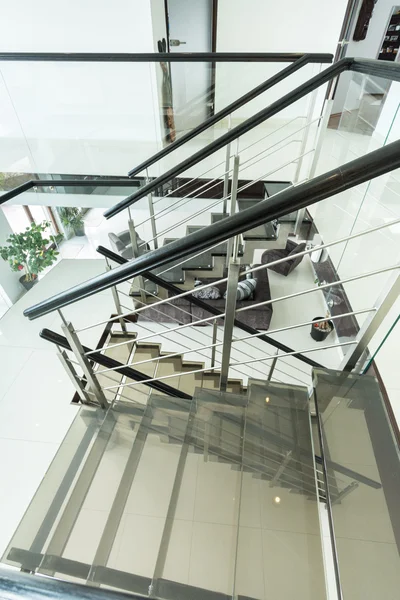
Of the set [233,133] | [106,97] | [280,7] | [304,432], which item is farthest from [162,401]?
[280,7]

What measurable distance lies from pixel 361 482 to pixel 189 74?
9.73 feet

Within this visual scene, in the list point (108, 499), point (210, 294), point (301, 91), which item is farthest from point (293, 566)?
point (210, 294)

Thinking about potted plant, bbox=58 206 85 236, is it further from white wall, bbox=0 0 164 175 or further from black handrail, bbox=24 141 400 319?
black handrail, bbox=24 141 400 319

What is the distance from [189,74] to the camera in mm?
2514

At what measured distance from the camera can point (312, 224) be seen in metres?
2.41

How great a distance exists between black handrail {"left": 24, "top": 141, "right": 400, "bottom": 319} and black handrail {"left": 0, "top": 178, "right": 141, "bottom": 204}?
2.41 meters

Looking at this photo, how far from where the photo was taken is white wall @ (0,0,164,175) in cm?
259

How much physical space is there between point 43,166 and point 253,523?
3.45 metres

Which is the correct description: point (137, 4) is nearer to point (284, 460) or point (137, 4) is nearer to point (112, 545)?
Result: point (284, 460)

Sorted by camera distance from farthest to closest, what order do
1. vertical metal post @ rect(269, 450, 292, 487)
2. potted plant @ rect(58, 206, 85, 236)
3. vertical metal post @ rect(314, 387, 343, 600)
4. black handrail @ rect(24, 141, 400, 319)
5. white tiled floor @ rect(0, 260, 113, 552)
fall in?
1. potted plant @ rect(58, 206, 85, 236)
2. white tiled floor @ rect(0, 260, 113, 552)
3. vertical metal post @ rect(269, 450, 292, 487)
4. vertical metal post @ rect(314, 387, 343, 600)
5. black handrail @ rect(24, 141, 400, 319)

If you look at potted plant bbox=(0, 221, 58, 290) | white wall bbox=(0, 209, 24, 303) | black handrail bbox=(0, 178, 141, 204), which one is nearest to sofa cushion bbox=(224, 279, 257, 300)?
black handrail bbox=(0, 178, 141, 204)

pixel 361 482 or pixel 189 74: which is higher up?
pixel 189 74

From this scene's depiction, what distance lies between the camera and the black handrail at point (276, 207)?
0.58 m

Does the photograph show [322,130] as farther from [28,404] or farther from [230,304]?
[28,404]
